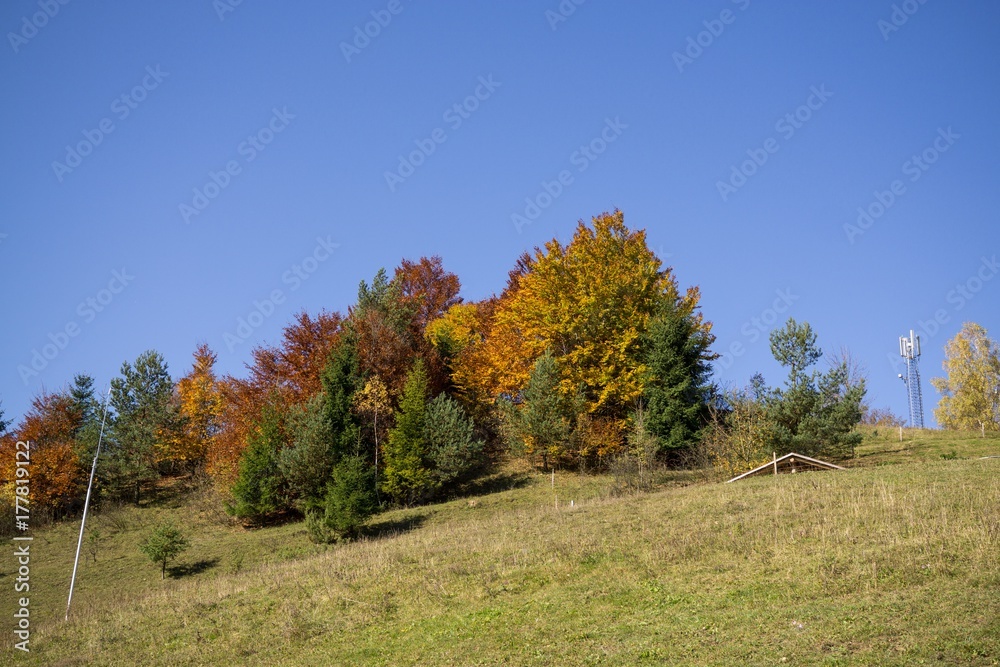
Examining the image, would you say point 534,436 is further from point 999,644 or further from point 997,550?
point 999,644

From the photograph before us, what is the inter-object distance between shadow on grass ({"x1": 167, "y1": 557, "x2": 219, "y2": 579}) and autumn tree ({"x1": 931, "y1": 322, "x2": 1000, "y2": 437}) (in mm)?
55586

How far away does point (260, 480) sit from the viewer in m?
43.2

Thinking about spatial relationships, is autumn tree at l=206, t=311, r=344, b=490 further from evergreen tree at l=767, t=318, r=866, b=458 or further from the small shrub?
evergreen tree at l=767, t=318, r=866, b=458

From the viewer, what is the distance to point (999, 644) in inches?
504

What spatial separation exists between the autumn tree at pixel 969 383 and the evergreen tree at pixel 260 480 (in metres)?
51.7

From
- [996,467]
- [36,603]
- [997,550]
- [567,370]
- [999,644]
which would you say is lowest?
[36,603]

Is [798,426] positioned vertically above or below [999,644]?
above

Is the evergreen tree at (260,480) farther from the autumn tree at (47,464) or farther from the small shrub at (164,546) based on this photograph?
the autumn tree at (47,464)

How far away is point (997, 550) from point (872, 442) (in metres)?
32.2

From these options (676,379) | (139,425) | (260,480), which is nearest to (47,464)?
(139,425)

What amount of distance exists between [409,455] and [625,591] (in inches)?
1032

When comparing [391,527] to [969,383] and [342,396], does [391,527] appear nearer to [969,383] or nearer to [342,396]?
[342,396]

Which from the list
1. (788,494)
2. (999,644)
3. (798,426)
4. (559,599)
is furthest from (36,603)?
(798,426)

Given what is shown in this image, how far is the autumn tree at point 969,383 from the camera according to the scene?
61.6 meters
